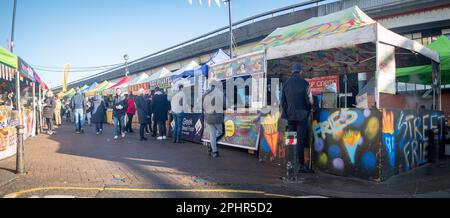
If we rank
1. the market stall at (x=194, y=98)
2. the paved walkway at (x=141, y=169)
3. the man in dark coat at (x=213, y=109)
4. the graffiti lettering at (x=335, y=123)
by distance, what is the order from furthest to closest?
the market stall at (x=194, y=98) → the man in dark coat at (x=213, y=109) → the graffiti lettering at (x=335, y=123) → the paved walkway at (x=141, y=169)

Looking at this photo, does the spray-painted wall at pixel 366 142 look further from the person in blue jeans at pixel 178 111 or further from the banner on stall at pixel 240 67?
the person in blue jeans at pixel 178 111

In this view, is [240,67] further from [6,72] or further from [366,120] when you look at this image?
[6,72]

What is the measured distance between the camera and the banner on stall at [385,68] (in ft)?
19.0

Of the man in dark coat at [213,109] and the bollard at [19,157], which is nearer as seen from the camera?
the bollard at [19,157]

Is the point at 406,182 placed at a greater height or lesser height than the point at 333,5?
lesser


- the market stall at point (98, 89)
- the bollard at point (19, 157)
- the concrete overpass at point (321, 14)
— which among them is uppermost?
the concrete overpass at point (321, 14)

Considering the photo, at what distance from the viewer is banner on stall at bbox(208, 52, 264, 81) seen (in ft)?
27.0

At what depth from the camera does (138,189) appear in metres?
4.56

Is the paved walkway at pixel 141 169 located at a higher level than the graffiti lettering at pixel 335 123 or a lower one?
lower

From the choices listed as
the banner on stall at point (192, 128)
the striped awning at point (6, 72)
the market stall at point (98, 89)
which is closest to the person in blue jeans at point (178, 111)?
the banner on stall at point (192, 128)

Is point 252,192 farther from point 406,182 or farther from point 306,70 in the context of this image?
point 306,70
